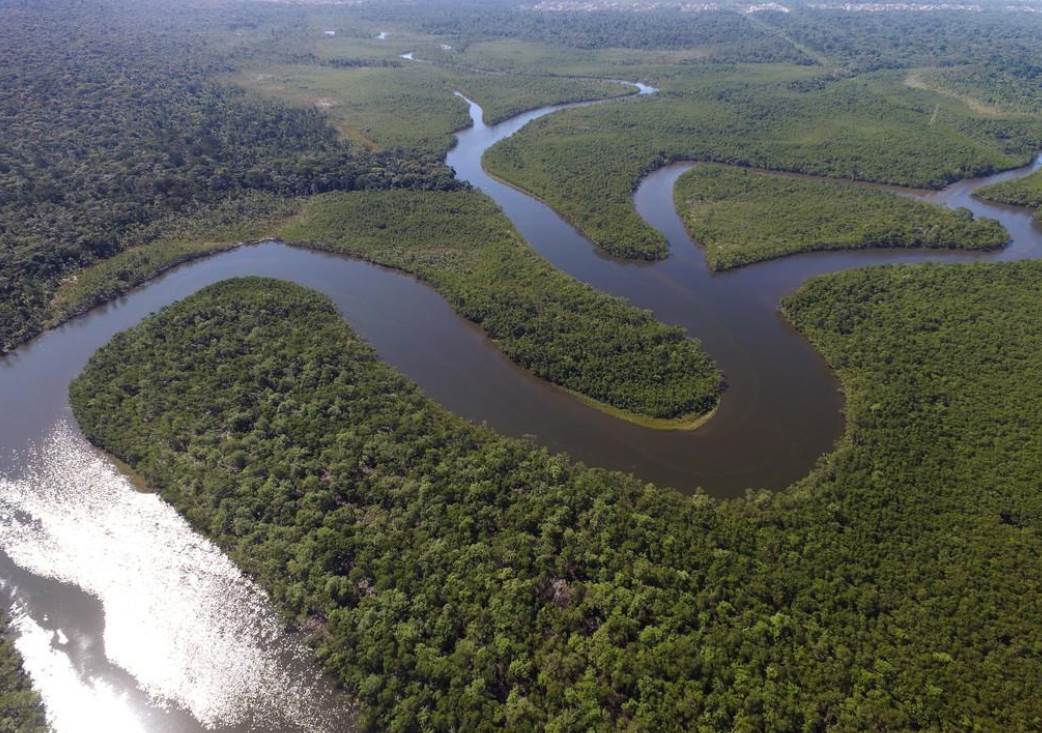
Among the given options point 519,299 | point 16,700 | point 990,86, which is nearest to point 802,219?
point 519,299

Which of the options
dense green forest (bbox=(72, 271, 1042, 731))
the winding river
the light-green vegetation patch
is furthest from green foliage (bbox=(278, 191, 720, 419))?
the light-green vegetation patch

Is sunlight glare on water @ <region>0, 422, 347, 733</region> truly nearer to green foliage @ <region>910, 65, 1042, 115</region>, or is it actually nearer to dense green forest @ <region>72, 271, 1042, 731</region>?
dense green forest @ <region>72, 271, 1042, 731</region>

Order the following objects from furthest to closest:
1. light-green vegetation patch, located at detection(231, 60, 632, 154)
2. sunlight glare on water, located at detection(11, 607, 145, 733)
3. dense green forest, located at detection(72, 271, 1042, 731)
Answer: light-green vegetation patch, located at detection(231, 60, 632, 154) < sunlight glare on water, located at detection(11, 607, 145, 733) < dense green forest, located at detection(72, 271, 1042, 731)

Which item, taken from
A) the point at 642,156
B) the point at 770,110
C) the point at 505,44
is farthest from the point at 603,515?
the point at 505,44

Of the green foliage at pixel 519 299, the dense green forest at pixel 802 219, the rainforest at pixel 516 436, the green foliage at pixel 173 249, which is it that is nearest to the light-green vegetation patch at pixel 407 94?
the rainforest at pixel 516 436

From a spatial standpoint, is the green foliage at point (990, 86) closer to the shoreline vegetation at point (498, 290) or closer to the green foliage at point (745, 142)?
the green foliage at point (745, 142)

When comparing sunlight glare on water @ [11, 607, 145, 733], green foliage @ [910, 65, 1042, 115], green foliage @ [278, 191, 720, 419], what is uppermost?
green foliage @ [910, 65, 1042, 115]
